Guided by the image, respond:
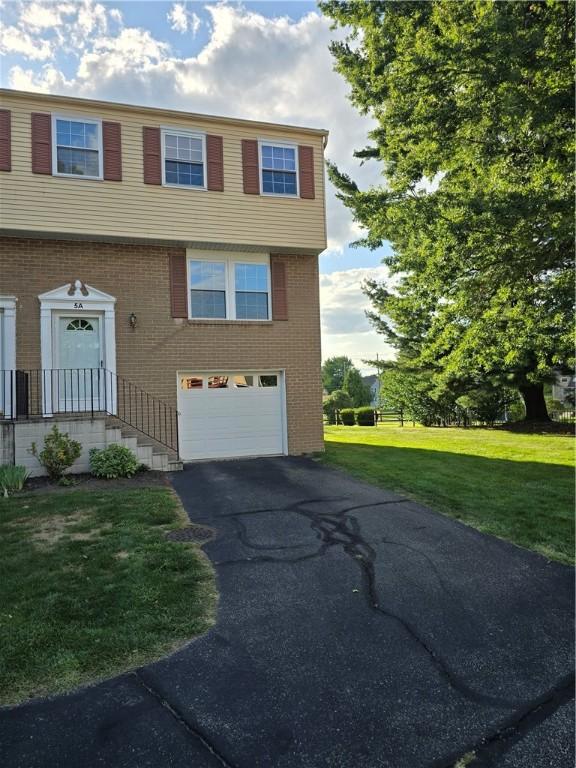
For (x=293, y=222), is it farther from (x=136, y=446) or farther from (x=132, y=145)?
(x=136, y=446)

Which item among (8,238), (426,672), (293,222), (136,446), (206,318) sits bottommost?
(426,672)

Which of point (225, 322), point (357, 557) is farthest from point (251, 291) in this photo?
point (357, 557)

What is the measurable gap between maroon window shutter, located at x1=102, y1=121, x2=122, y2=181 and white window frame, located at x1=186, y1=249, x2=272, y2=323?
233cm

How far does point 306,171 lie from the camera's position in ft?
40.1

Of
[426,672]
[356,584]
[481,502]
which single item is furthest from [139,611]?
[481,502]

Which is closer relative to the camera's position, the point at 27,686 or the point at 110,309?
the point at 27,686

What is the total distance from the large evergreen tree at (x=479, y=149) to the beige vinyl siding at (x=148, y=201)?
2.13 m

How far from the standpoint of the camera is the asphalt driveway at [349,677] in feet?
7.66

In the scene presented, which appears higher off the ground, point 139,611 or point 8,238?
point 8,238

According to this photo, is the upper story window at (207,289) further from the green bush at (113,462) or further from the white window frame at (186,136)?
the green bush at (113,462)

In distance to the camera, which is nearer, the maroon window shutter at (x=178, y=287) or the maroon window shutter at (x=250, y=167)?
the maroon window shutter at (x=178, y=287)

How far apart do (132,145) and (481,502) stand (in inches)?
417

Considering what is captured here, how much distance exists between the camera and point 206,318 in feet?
38.3

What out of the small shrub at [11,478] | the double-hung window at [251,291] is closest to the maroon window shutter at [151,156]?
the double-hung window at [251,291]
